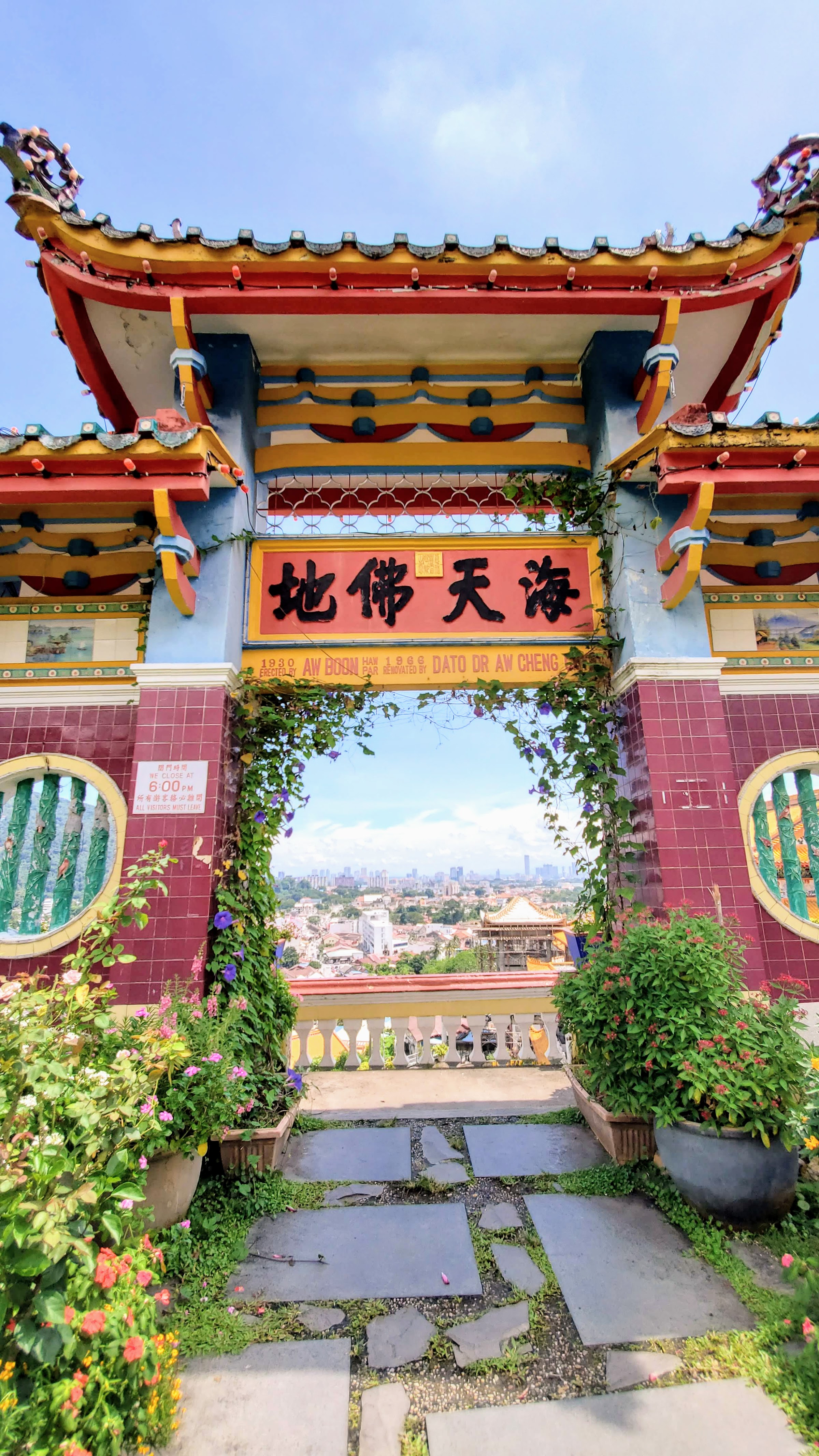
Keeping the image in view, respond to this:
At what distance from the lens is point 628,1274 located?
2902mm

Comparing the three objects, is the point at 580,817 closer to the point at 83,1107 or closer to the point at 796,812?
the point at 796,812

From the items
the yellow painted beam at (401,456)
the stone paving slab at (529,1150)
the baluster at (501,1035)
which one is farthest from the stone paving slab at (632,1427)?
the yellow painted beam at (401,456)

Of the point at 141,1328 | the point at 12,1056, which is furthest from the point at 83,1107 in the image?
the point at 141,1328

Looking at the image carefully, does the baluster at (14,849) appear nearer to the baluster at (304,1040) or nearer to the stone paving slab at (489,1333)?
the baluster at (304,1040)

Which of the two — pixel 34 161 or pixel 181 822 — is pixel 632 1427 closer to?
pixel 181 822

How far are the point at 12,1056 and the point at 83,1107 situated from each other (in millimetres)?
321

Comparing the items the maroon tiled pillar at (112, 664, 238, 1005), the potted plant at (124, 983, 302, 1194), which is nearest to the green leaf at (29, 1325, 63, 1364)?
the potted plant at (124, 983, 302, 1194)

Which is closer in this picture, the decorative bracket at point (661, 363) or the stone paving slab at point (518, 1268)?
the stone paving slab at point (518, 1268)

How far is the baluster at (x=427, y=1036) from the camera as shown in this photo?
593 centimetres

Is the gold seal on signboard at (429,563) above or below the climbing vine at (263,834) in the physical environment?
above

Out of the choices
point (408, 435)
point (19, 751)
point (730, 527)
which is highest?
point (408, 435)

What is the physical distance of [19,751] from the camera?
462cm

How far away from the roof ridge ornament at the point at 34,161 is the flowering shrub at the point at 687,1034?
558cm

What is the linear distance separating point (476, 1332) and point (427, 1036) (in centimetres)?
348
